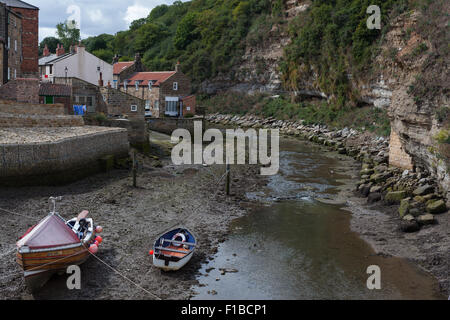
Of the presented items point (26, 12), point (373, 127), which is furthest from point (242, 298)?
point (26, 12)

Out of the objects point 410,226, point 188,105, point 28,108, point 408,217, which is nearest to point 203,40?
point 188,105

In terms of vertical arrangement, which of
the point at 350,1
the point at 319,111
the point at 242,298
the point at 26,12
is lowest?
the point at 242,298

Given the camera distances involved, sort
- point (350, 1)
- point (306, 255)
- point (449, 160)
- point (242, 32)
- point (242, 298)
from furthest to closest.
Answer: point (242, 32) < point (350, 1) < point (449, 160) < point (306, 255) < point (242, 298)

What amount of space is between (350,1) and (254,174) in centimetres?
3235

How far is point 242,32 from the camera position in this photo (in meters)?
75.9

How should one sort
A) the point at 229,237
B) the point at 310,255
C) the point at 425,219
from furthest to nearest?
the point at 425,219 → the point at 229,237 → the point at 310,255

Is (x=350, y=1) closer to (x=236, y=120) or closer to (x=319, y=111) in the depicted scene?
(x=319, y=111)

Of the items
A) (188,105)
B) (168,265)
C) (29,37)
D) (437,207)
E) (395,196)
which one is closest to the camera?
(168,265)

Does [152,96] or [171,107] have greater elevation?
[152,96]

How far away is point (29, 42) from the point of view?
127 feet

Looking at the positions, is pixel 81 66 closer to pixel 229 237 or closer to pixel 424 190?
pixel 229 237

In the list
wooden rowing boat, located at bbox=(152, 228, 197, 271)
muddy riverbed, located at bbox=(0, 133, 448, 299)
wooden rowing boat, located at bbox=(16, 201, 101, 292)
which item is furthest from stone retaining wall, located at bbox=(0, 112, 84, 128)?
wooden rowing boat, located at bbox=(152, 228, 197, 271)

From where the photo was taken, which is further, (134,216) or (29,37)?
(29,37)

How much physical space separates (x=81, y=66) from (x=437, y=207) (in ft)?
123
